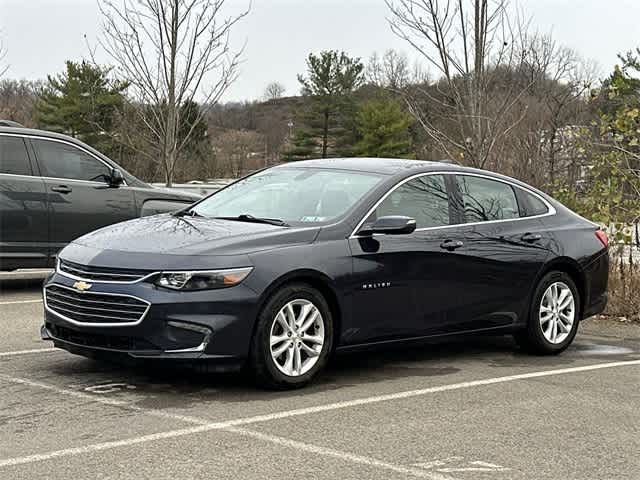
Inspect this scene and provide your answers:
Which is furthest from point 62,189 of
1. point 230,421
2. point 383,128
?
point 383,128

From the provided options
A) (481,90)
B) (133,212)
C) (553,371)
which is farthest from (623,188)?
(133,212)

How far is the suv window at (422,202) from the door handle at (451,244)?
16cm

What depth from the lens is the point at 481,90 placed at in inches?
515

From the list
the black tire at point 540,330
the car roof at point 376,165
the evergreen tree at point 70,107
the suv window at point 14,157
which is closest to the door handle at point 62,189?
the suv window at point 14,157

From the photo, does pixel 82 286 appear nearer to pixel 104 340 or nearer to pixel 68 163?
pixel 104 340

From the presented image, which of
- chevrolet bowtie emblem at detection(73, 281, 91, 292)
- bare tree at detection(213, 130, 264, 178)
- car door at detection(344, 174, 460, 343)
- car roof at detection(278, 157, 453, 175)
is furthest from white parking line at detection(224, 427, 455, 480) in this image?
bare tree at detection(213, 130, 264, 178)

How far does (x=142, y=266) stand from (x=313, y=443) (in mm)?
1716

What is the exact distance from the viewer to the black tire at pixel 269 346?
632cm

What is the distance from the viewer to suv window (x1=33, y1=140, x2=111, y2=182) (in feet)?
37.1

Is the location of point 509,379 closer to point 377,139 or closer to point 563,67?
point 563,67

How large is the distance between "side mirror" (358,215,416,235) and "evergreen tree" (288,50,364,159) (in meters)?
64.9

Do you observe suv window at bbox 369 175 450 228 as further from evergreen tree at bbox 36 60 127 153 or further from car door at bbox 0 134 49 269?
evergreen tree at bbox 36 60 127 153

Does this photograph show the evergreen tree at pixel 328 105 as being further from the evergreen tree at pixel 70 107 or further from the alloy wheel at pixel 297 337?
the alloy wheel at pixel 297 337

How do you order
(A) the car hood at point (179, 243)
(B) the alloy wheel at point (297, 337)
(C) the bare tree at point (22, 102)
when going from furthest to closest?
(C) the bare tree at point (22, 102) → (B) the alloy wheel at point (297, 337) → (A) the car hood at point (179, 243)
